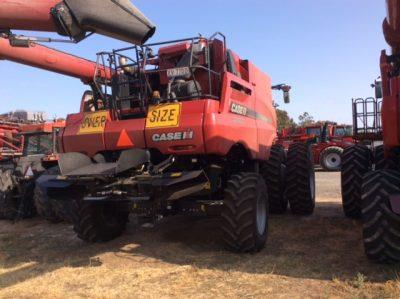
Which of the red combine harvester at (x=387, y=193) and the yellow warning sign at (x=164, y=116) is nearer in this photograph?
the red combine harvester at (x=387, y=193)

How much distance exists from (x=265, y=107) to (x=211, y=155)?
7.58ft

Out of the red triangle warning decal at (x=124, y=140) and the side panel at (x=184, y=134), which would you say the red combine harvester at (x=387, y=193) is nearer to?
the side panel at (x=184, y=134)

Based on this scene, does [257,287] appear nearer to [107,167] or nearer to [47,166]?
[107,167]

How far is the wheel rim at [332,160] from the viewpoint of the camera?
71.9 feet

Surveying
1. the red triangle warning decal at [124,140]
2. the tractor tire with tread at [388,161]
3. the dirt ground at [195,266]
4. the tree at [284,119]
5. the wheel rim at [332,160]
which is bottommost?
the dirt ground at [195,266]

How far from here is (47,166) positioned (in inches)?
414

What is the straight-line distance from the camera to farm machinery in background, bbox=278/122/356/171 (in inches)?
866

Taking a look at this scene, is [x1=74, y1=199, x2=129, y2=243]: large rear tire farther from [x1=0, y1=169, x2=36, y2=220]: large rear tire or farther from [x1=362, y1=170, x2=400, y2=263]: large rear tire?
[x1=0, y1=169, x2=36, y2=220]: large rear tire

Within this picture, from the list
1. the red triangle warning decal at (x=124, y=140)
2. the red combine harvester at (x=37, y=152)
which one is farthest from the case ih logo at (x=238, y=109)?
the red combine harvester at (x=37, y=152)

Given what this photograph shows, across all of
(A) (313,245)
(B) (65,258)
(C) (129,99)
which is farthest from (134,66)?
(A) (313,245)

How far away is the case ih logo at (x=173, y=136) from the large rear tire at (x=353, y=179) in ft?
12.5

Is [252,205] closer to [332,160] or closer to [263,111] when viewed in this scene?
[263,111]

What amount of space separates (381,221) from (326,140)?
58.8 feet

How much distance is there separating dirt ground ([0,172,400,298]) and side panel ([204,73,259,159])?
1445 mm
